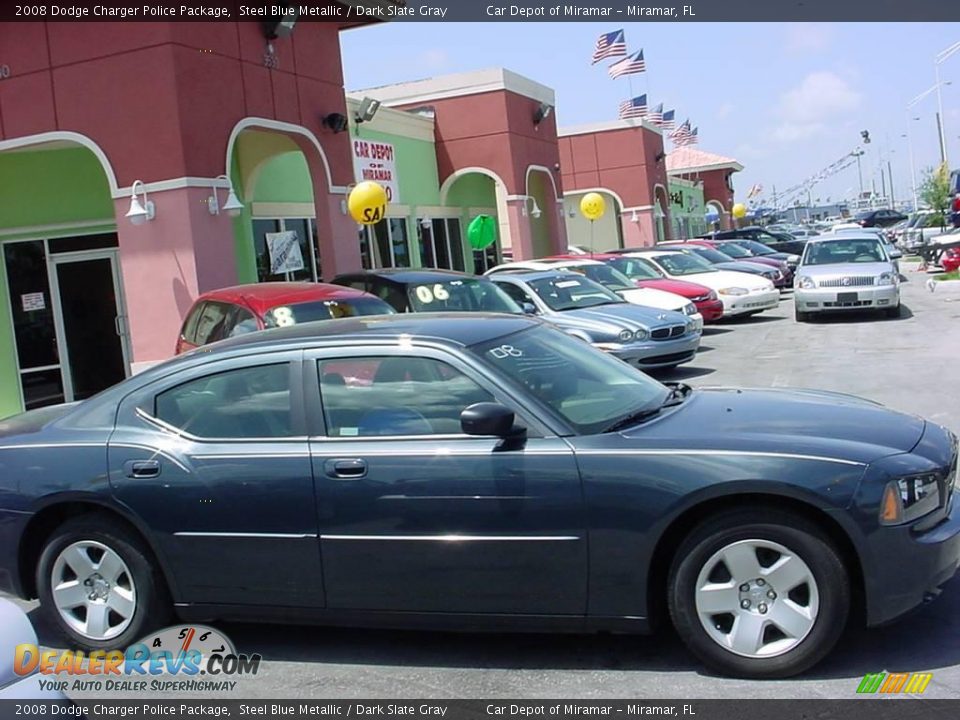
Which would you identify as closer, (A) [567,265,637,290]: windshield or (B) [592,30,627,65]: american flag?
(A) [567,265,637,290]: windshield

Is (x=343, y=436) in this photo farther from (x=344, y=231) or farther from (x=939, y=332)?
(x=939, y=332)

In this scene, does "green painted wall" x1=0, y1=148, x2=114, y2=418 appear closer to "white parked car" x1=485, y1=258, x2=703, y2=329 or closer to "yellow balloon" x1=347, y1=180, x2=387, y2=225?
"yellow balloon" x1=347, y1=180, x2=387, y2=225

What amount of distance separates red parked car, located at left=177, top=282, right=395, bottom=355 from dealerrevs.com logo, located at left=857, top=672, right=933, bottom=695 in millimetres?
6500

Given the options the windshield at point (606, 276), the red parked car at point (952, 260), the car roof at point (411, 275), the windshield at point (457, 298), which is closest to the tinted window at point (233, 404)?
the windshield at point (457, 298)

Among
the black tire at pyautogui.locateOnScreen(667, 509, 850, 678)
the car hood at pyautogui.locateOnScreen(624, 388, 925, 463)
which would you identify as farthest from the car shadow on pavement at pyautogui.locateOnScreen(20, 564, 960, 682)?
the car hood at pyautogui.locateOnScreen(624, 388, 925, 463)

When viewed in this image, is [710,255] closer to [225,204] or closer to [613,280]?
[613,280]

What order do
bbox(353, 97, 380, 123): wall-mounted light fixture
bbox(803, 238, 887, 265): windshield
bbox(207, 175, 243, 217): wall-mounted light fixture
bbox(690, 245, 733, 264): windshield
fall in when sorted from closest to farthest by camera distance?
1. bbox(207, 175, 243, 217): wall-mounted light fixture
2. bbox(803, 238, 887, 265): windshield
3. bbox(353, 97, 380, 123): wall-mounted light fixture
4. bbox(690, 245, 733, 264): windshield

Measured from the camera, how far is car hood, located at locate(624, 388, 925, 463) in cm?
404

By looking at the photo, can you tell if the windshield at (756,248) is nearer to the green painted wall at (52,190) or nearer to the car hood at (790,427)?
the green painted wall at (52,190)

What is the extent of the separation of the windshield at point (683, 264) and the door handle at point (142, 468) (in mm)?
16151

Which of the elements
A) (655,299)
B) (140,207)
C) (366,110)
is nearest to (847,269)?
(655,299)

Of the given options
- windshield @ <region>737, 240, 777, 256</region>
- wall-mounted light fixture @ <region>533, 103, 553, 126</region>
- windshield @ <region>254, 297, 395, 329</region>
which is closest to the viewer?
windshield @ <region>254, 297, 395, 329</region>

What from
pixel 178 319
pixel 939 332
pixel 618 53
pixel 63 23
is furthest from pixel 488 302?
pixel 618 53

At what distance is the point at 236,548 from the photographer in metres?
4.51
